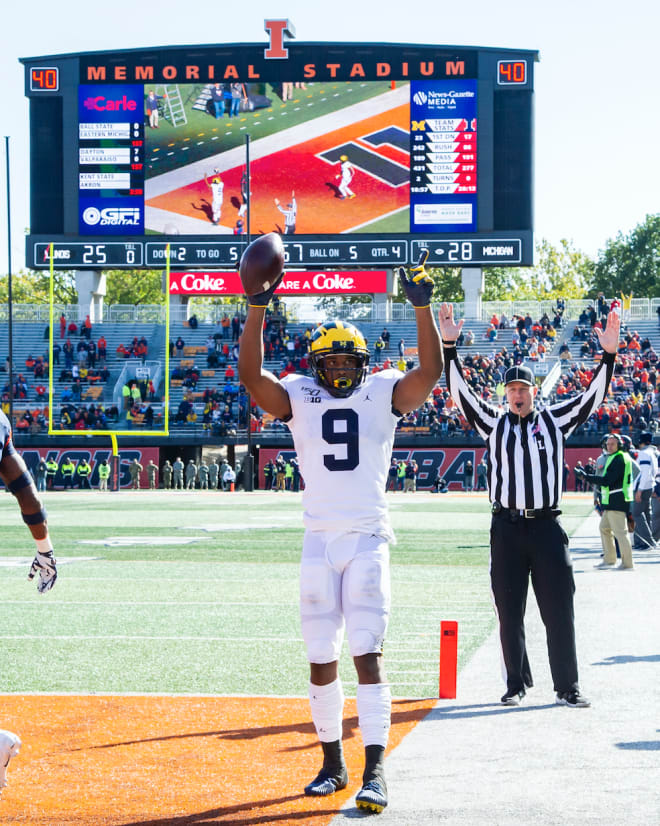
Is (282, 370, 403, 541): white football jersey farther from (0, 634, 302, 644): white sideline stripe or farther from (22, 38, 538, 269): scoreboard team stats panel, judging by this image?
(22, 38, 538, 269): scoreboard team stats panel

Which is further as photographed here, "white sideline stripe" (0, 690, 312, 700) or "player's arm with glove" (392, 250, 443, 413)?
"white sideline stripe" (0, 690, 312, 700)

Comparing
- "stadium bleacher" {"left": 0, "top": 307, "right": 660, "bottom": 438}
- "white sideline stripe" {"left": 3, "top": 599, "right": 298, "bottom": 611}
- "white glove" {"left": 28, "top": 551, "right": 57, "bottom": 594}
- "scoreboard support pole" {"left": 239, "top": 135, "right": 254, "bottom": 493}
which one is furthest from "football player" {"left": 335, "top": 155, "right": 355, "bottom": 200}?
"white glove" {"left": 28, "top": 551, "right": 57, "bottom": 594}

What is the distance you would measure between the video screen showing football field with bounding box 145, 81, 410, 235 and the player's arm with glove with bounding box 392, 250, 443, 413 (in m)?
34.6

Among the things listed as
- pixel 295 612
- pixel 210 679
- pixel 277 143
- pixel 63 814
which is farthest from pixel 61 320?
pixel 63 814

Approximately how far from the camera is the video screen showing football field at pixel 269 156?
39625mm

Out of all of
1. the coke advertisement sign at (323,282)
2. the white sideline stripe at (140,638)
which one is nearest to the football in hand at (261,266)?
the white sideline stripe at (140,638)

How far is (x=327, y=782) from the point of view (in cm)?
502

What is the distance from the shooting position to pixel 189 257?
3991 cm

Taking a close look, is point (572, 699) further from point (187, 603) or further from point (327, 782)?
point (187, 603)

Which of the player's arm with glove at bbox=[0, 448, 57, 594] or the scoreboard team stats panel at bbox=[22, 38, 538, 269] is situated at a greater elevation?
the scoreboard team stats panel at bbox=[22, 38, 538, 269]

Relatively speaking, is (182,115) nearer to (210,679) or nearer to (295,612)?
(295,612)

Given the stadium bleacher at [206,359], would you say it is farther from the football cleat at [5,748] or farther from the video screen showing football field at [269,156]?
the football cleat at [5,748]

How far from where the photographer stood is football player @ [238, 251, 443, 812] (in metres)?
5.07

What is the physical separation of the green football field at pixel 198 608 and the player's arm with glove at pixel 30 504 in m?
2.05
